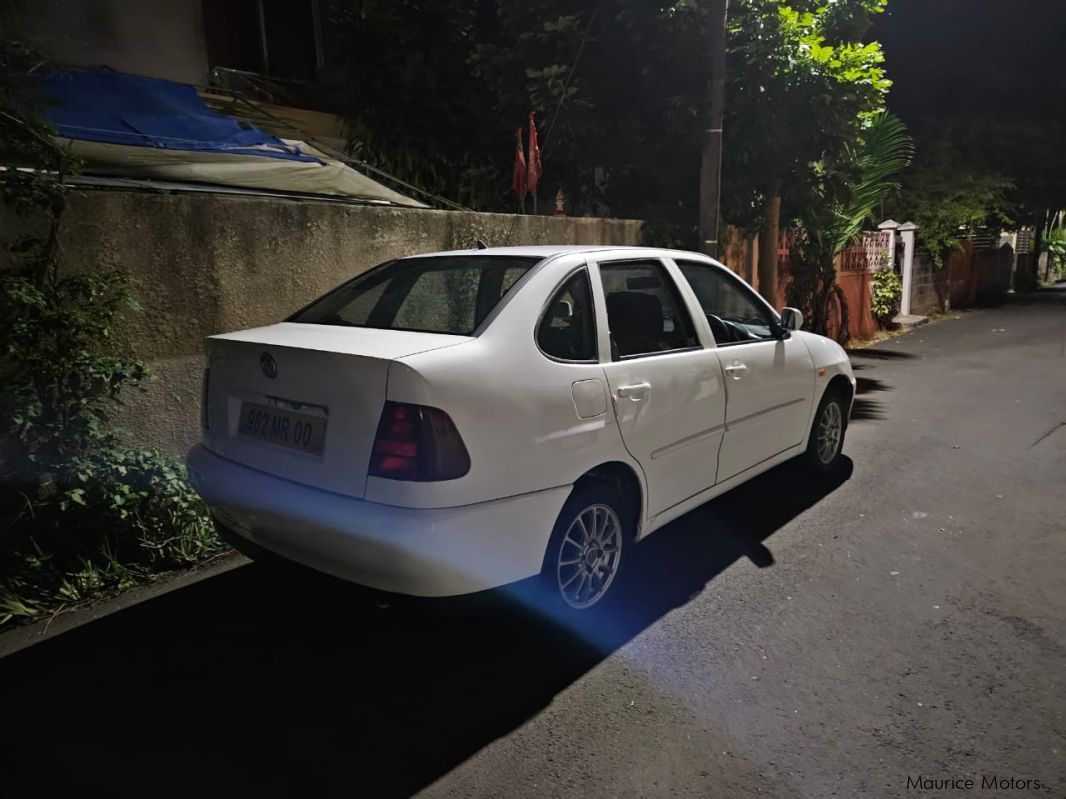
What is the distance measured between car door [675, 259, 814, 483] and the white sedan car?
3 cm

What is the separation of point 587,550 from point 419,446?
1.01m

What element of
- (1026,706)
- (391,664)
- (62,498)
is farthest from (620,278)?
(62,498)

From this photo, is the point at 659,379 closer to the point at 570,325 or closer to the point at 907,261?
the point at 570,325

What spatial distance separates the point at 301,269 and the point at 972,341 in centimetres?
1156

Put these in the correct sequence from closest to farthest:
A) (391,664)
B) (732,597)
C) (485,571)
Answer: (485,571) < (391,664) < (732,597)

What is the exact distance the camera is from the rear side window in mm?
3055

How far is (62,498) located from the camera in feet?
11.7

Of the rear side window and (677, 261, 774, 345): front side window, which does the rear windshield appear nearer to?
the rear side window

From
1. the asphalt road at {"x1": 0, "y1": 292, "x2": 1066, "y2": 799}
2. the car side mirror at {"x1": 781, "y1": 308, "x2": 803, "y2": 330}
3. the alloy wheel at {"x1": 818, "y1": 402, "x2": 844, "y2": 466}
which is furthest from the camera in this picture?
the alloy wheel at {"x1": 818, "y1": 402, "x2": 844, "y2": 466}

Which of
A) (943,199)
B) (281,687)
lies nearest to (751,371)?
(281,687)

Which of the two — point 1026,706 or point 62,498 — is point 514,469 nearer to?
point 1026,706

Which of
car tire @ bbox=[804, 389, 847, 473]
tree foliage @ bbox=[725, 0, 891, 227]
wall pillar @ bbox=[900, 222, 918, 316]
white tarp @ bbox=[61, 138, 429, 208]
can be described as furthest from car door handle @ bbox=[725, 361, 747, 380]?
wall pillar @ bbox=[900, 222, 918, 316]

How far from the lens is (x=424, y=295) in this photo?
11.4 ft

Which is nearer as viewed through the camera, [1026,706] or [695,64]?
[1026,706]
